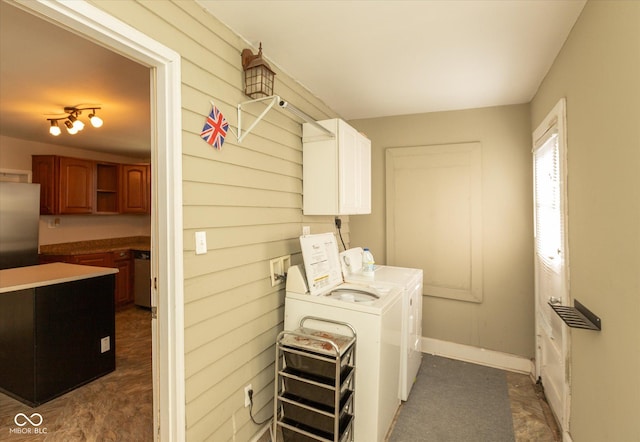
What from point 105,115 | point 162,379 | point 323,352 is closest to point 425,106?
point 323,352

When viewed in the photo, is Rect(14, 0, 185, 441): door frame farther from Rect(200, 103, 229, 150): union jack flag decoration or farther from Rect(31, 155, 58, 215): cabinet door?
Rect(31, 155, 58, 215): cabinet door

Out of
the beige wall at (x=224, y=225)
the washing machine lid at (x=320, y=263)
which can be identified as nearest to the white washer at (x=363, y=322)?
the washing machine lid at (x=320, y=263)

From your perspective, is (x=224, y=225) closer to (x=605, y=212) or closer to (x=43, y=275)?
(x=605, y=212)

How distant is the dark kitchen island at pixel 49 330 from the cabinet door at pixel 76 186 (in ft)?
6.83

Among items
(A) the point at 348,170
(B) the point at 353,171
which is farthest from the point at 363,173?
(A) the point at 348,170

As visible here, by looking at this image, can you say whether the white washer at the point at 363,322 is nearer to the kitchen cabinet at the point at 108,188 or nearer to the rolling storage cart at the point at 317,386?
the rolling storage cart at the point at 317,386

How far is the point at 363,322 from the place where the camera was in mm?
1867

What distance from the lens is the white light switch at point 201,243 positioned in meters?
1.59

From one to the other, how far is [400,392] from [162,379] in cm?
178

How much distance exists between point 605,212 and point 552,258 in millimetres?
992

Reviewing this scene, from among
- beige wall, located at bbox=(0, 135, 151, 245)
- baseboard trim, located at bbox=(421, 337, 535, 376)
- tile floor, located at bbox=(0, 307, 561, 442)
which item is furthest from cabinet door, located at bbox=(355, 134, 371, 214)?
beige wall, located at bbox=(0, 135, 151, 245)

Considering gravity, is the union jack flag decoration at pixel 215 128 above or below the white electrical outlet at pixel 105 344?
above

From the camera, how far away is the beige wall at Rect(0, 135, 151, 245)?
169 inches

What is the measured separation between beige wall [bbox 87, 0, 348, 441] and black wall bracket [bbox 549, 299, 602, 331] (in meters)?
1.72
